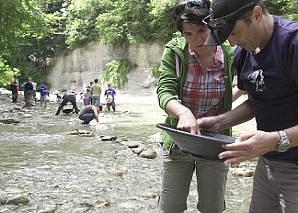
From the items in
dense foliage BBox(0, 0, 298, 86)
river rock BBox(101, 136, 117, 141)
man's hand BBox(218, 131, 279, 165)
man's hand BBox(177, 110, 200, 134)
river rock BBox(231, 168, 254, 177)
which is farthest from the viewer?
dense foliage BBox(0, 0, 298, 86)

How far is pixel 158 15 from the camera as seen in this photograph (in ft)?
97.9

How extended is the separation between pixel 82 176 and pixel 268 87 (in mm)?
4833

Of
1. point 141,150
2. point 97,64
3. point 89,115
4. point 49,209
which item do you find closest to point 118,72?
point 97,64

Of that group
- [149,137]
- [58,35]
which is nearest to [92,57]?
[58,35]

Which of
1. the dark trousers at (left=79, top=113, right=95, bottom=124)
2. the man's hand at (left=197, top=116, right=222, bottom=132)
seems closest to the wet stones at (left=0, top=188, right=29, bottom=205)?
the man's hand at (left=197, top=116, right=222, bottom=132)

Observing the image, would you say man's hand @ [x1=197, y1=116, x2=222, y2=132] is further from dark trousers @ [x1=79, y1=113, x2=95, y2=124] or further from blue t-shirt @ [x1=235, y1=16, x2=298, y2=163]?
dark trousers @ [x1=79, y1=113, x2=95, y2=124]

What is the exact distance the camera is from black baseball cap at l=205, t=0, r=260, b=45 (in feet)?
6.08

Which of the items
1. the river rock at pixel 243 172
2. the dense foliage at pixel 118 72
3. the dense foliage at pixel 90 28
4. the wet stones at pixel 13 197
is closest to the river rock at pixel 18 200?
the wet stones at pixel 13 197

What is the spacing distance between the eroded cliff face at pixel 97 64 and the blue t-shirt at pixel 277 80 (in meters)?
27.5

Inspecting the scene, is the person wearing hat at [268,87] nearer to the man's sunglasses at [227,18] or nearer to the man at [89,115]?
the man's sunglasses at [227,18]

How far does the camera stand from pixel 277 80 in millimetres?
1953

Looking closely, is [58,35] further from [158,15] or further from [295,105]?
[295,105]

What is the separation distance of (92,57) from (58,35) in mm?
5070

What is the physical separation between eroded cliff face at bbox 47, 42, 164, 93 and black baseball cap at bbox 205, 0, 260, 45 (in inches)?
1086
